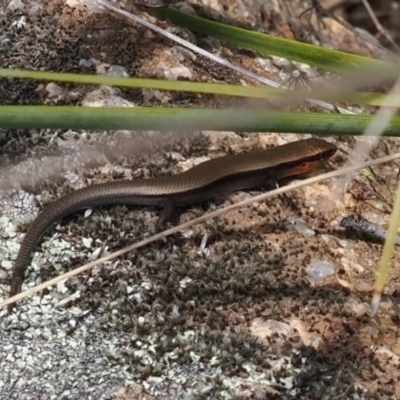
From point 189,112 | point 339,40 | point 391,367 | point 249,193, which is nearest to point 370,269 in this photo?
point 391,367

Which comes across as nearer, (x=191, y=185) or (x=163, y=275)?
(x=163, y=275)

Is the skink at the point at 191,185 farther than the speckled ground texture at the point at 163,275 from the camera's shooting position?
Yes

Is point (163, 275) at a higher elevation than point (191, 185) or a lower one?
lower

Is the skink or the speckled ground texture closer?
the speckled ground texture

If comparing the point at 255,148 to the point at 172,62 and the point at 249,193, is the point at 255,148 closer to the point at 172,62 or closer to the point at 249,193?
the point at 249,193
